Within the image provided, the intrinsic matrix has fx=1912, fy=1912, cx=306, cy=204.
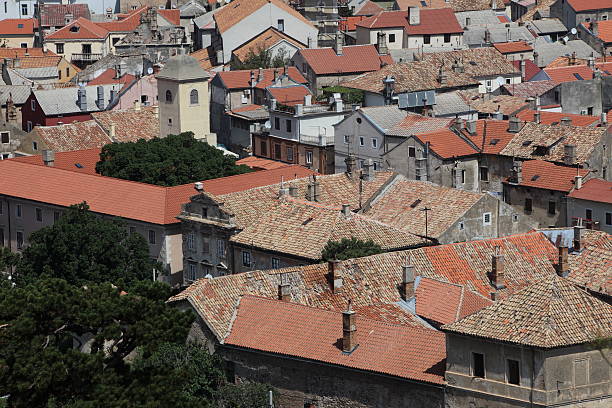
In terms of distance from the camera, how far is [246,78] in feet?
421

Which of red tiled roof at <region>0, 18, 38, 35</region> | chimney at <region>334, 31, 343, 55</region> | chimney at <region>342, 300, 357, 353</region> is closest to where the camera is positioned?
chimney at <region>342, 300, 357, 353</region>

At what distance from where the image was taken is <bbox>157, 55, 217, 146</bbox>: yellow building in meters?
121

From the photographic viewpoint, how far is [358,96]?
123 meters

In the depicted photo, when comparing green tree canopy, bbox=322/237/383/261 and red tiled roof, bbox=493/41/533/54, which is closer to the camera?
green tree canopy, bbox=322/237/383/261

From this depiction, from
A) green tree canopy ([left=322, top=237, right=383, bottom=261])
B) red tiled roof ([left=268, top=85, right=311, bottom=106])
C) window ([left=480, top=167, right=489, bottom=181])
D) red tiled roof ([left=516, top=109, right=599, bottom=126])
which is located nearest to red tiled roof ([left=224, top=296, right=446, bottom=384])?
green tree canopy ([left=322, top=237, right=383, bottom=261])

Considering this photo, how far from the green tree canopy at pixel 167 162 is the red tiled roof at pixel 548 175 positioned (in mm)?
17779

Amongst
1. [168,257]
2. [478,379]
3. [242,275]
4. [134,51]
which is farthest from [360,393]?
[134,51]

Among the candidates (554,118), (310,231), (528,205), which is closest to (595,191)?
(528,205)

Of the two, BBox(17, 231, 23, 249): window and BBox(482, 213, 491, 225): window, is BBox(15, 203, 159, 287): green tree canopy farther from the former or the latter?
BBox(482, 213, 491, 225): window

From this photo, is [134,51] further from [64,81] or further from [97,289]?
[97,289]

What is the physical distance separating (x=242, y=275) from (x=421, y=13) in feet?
271

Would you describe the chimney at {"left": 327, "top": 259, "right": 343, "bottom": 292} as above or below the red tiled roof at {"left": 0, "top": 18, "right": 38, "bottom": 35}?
below

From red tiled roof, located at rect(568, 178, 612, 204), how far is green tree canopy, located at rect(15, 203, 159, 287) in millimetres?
21404

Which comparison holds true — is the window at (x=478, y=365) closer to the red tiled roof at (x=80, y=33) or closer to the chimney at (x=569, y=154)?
the chimney at (x=569, y=154)
